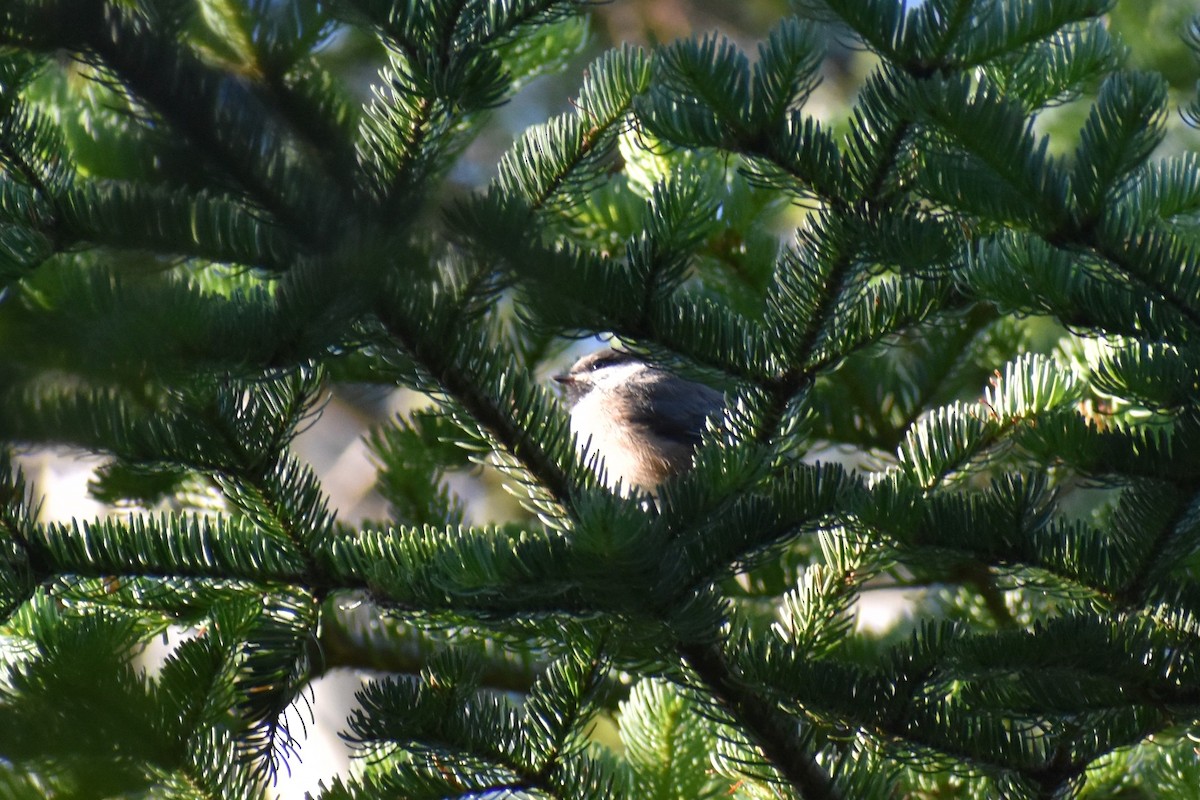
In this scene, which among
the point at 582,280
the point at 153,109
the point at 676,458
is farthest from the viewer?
the point at 676,458

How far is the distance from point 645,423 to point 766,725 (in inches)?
77.4

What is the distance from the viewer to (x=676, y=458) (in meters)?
3.71

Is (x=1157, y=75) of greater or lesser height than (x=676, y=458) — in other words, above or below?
below

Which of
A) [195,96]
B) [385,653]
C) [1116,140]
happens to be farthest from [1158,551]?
[385,653]

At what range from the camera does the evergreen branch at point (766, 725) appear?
1.82 meters

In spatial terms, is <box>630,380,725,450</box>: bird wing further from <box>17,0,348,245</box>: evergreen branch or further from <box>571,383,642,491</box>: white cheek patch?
<box>17,0,348,245</box>: evergreen branch

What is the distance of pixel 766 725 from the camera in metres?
1.88

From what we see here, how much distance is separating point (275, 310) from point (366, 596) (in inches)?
25.0

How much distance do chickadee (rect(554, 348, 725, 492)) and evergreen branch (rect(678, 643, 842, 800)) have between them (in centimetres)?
168

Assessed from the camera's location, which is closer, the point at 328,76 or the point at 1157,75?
the point at 328,76

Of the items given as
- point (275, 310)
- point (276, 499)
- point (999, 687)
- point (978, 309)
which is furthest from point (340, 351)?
point (978, 309)

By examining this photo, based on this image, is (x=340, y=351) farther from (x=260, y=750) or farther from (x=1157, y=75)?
(x=1157, y=75)

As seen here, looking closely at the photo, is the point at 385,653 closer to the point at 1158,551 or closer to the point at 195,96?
the point at 1158,551

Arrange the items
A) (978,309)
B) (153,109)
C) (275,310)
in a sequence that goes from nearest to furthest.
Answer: (153,109)
(275,310)
(978,309)
